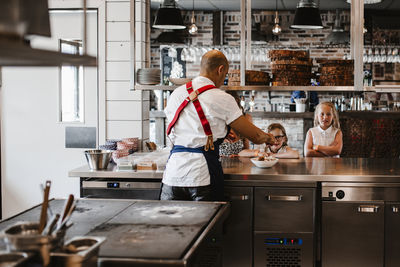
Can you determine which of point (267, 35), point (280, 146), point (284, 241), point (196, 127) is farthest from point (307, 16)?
point (196, 127)

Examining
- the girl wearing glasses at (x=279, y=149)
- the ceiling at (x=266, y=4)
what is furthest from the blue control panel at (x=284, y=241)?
the ceiling at (x=266, y=4)

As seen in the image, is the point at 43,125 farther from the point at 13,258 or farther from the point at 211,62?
the point at 13,258

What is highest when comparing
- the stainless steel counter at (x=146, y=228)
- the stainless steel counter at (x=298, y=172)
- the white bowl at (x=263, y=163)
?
the white bowl at (x=263, y=163)

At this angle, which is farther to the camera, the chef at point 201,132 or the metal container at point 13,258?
the chef at point 201,132

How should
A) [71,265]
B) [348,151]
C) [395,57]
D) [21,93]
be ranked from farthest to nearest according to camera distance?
1. [395,57]
2. [348,151]
3. [21,93]
4. [71,265]

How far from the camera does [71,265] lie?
1.89 metres

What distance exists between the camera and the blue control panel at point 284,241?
4.24 m

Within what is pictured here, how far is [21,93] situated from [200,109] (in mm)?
3205

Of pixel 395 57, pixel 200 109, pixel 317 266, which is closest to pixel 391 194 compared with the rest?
pixel 317 266

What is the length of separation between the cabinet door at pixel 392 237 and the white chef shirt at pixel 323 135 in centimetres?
149

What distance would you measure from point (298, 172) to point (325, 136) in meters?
1.44

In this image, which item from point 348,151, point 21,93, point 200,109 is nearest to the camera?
point 200,109

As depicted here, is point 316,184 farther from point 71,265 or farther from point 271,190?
point 71,265

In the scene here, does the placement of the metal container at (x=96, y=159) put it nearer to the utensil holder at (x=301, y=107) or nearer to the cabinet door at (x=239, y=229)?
the cabinet door at (x=239, y=229)
